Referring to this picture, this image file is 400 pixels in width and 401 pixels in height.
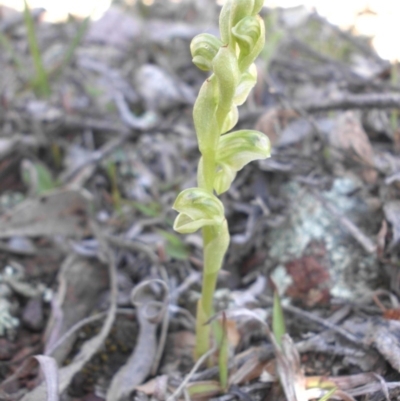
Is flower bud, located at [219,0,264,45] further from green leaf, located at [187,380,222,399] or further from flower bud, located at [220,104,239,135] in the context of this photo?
green leaf, located at [187,380,222,399]

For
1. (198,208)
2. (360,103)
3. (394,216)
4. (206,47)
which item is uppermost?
(206,47)

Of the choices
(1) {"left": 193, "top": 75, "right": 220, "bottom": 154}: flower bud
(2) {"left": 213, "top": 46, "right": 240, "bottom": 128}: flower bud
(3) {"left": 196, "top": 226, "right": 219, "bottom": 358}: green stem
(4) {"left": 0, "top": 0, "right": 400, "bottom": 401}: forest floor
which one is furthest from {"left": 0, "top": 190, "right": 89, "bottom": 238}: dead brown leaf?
(2) {"left": 213, "top": 46, "right": 240, "bottom": 128}: flower bud

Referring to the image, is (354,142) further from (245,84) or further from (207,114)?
(207,114)

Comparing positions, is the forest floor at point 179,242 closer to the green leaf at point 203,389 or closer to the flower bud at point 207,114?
the green leaf at point 203,389

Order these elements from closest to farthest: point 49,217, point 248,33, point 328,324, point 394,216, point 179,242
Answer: point 248,33
point 328,324
point 394,216
point 179,242
point 49,217

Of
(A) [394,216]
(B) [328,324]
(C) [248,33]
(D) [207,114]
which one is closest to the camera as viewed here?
(C) [248,33]

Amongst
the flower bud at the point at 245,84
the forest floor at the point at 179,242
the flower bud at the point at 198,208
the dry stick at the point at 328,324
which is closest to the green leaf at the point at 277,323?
the forest floor at the point at 179,242

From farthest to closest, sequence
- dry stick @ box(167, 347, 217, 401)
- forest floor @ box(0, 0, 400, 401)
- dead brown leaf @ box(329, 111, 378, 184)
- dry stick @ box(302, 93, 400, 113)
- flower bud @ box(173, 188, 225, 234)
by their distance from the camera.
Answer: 1. dry stick @ box(302, 93, 400, 113)
2. dead brown leaf @ box(329, 111, 378, 184)
3. forest floor @ box(0, 0, 400, 401)
4. dry stick @ box(167, 347, 217, 401)
5. flower bud @ box(173, 188, 225, 234)

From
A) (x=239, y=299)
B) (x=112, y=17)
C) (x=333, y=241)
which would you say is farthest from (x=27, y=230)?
(x=112, y=17)

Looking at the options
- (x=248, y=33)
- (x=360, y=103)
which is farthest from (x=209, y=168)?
(x=360, y=103)
